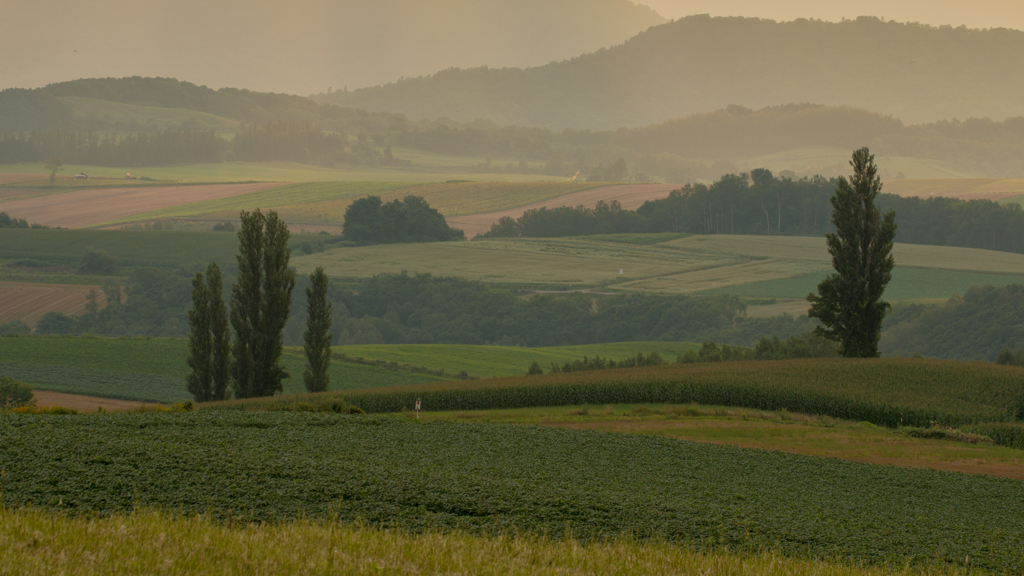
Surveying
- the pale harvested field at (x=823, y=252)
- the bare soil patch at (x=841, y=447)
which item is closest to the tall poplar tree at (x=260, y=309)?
the bare soil patch at (x=841, y=447)

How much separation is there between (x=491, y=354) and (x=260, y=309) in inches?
1747

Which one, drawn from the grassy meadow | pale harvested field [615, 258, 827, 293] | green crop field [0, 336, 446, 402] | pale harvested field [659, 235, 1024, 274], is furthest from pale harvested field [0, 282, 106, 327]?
pale harvested field [659, 235, 1024, 274]

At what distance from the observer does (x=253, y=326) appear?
5328 cm

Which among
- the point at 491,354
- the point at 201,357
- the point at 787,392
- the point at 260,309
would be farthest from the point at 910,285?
the point at 201,357

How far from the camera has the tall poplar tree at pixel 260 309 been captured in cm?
5238

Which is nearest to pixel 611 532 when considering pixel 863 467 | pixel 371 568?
pixel 371 568

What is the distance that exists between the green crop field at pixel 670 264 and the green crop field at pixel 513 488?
105704 mm

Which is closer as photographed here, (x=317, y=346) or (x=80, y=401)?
(x=317, y=346)

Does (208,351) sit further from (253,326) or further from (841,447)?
(841,447)

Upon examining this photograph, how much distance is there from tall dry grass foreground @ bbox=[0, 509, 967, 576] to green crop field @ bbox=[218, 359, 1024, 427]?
104ft

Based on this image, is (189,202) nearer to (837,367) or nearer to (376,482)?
(837,367)

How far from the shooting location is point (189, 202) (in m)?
198

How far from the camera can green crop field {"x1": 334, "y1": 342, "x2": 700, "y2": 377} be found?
86875 millimetres

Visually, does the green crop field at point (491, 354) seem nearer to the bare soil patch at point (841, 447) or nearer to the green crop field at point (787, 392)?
the green crop field at point (787, 392)
